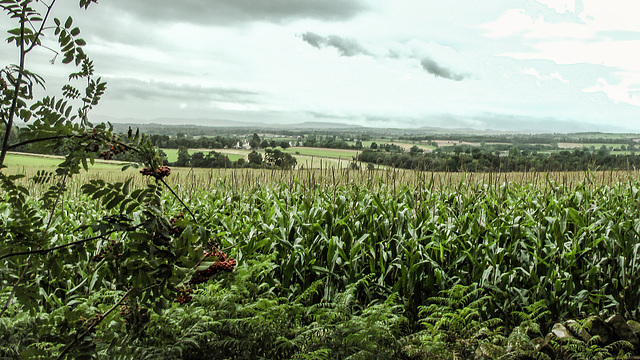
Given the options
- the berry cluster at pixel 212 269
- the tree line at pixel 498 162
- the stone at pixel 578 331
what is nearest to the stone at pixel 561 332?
the stone at pixel 578 331

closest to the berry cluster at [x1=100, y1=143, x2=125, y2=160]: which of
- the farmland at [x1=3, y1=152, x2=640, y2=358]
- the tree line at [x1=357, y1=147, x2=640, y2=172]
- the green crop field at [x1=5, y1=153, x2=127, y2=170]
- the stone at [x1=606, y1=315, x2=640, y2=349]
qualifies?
the farmland at [x1=3, y1=152, x2=640, y2=358]

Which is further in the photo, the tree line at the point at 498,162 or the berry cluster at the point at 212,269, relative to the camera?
the tree line at the point at 498,162

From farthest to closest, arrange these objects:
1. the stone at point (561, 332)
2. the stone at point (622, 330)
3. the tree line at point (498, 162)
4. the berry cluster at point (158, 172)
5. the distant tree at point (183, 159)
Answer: the distant tree at point (183, 159) < the tree line at point (498, 162) < the stone at point (622, 330) < the stone at point (561, 332) < the berry cluster at point (158, 172)

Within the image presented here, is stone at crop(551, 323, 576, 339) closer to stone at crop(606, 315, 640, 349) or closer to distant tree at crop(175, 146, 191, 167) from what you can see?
stone at crop(606, 315, 640, 349)

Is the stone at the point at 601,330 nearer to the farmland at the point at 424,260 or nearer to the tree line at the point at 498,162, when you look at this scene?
the farmland at the point at 424,260

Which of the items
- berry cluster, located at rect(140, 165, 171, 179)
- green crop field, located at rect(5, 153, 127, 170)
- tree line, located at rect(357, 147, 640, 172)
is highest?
berry cluster, located at rect(140, 165, 171, 179)

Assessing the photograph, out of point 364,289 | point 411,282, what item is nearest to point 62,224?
point 364,289

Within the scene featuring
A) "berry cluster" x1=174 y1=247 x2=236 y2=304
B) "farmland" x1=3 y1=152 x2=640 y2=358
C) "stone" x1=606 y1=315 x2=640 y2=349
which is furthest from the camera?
"farmland" x1=3 y1=152 x2=640 y2=358

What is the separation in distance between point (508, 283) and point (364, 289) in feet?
5.47

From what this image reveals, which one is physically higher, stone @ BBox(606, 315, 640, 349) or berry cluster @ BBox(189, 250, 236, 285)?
berry cluster @ BBox(189, 250, 236, 285)

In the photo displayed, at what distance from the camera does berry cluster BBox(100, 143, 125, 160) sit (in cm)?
192

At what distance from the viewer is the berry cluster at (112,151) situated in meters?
1.92

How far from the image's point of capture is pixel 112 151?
1.96m

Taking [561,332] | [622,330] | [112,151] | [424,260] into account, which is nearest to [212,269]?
[112,151]
